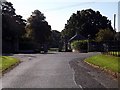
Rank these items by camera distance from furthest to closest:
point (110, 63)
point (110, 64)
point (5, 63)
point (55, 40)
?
point (55, 40) → point (5, 63) → point (110, 63) → point (110, 64)

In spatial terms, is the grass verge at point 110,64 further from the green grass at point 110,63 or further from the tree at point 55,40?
the tree at point 55,40

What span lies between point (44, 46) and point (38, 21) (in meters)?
11.1

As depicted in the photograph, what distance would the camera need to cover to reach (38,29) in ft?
330

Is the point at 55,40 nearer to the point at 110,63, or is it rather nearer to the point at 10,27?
the point at 10,27

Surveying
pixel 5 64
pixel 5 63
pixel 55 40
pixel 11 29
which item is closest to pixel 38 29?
pixel 11 29

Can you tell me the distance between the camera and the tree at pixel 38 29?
100562 millimetres

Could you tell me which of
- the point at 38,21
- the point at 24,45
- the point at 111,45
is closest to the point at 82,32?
the point at 38,21

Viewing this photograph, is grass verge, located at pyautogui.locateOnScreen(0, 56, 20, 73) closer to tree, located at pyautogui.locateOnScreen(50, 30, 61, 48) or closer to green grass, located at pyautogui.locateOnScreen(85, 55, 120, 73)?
green grass, located at pyautogui.locateOnScreen(85, 55, 120, 73)

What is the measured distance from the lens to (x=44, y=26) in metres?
101

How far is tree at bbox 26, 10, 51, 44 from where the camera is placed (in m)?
101

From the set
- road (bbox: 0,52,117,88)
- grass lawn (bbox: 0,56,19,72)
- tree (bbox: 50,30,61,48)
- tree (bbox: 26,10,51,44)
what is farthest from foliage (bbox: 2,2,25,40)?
tree (bbox: 50,30,61,48)

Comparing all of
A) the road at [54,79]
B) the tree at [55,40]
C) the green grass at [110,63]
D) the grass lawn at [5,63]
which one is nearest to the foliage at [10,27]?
the grass lawn at [5,63]

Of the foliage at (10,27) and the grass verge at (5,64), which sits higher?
the foliage at (10,27)

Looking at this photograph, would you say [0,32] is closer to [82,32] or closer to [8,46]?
[8,46]
